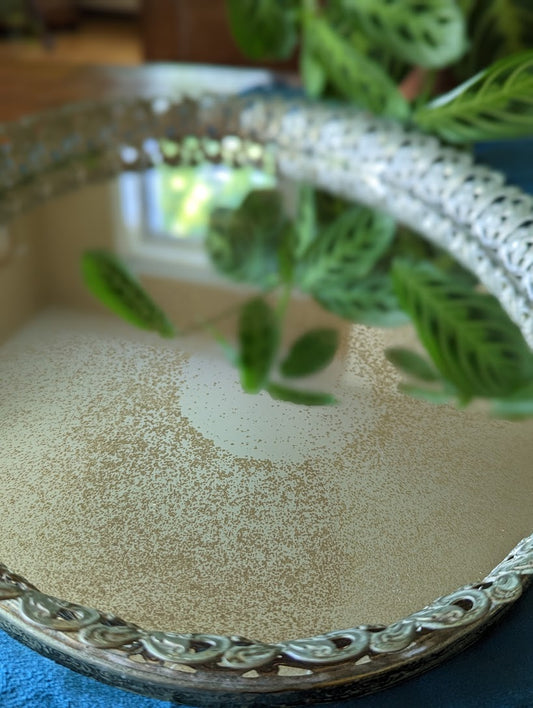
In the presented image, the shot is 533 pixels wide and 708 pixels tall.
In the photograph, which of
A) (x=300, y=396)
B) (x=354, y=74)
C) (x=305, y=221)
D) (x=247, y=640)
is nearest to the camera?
(x=247, y=640)

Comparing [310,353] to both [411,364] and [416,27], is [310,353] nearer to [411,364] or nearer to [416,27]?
[411,364]

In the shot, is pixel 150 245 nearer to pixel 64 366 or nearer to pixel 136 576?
pixel 64 366

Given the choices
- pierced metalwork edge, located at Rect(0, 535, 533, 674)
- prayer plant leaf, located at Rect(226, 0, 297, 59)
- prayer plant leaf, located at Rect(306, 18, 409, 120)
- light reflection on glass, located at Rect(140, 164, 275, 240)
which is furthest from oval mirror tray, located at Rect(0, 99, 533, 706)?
prayer plant leaf, located at Rect(226, 0, 297, 59)

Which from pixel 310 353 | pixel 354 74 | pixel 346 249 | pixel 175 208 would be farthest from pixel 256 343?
pixel 354 74

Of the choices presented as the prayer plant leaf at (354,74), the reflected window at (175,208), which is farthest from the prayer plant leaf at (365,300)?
the prayer plant leaf at (354,74)

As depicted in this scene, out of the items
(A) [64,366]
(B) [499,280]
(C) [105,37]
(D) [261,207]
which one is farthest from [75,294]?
(C) [105,37]

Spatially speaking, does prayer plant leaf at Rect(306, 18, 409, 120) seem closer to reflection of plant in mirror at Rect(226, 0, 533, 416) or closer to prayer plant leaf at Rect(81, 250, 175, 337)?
reflection of plant in mirror at Rect(226, 0, 533, 416)

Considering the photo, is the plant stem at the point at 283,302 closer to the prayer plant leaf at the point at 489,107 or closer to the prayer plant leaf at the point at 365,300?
the prayer plant leaf at the point at 365,300
